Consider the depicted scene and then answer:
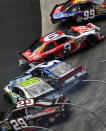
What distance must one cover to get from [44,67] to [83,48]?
12.5ft

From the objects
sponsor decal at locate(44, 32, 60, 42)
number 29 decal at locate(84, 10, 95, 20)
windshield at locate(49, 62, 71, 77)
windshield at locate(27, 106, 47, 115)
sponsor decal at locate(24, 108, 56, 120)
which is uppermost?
number 29 decal at locate(84, 10, 95, 20)

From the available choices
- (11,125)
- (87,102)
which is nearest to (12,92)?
(11,125)

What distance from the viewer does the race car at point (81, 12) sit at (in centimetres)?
1986

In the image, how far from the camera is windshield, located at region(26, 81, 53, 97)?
13.4 m

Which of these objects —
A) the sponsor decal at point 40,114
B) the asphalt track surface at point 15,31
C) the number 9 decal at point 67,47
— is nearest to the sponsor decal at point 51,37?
the number 9 decal at point 67,47

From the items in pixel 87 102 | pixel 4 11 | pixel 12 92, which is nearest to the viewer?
pixel 87 102

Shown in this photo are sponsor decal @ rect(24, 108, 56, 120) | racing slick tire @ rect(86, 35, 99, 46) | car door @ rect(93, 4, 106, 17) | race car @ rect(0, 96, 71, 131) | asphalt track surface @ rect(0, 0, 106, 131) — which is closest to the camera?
Result: asphalt track surface @ rect(0, 0, 106, 131)

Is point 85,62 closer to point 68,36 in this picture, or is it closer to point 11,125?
point 68,36

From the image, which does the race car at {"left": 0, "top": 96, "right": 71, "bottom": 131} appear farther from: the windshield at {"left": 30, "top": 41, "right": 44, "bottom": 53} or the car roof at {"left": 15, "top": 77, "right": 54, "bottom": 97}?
the windshield at {"left": 30, "top": 41, "right": 44, "bottom": 53}

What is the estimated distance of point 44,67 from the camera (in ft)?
50.3

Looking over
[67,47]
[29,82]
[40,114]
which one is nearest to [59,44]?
[67,47]

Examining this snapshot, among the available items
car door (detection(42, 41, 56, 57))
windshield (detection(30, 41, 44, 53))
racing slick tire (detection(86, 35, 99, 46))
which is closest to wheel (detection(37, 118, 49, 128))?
car door (detection(42, 41, 56, 57))

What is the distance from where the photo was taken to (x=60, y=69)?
1478 centimetres

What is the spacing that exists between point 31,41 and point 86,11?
4.06 meters
